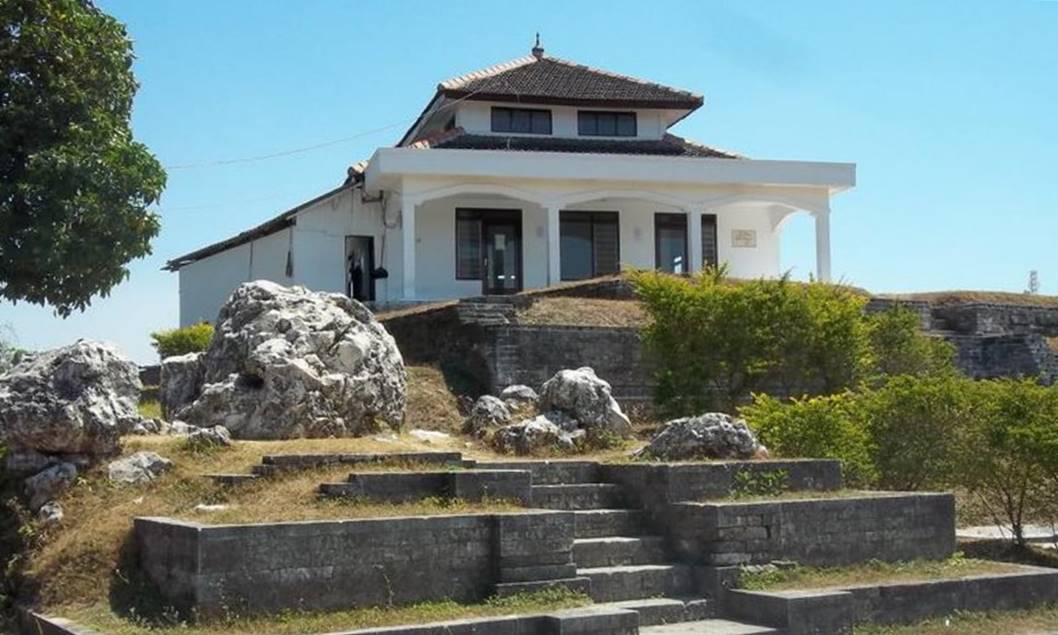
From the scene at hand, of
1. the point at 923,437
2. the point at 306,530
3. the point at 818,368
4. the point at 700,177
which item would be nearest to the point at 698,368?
the point at 818,368

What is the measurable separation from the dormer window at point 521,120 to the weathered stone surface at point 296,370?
16.9 metres

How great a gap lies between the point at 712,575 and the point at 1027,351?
15.6 m

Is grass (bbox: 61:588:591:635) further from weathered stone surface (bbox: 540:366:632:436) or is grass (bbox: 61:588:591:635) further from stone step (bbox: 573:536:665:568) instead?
weathered stone surface (bbox: 540:366:632:436)

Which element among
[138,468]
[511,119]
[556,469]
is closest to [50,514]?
[138,468]

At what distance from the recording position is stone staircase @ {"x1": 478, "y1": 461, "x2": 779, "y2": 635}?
32.4 ft

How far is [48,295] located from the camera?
16328mm

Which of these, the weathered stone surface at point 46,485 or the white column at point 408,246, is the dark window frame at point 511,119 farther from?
the weathered stone surface at point 46,485

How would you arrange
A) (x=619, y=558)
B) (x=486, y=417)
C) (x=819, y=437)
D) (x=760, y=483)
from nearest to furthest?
(x=619, y=558) → (x=760, y=483) → (x=819, y=437) → (x=486, y=417)

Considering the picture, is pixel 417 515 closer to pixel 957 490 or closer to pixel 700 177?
pixel 957 490

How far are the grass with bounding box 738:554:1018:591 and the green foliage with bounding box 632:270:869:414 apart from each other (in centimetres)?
558

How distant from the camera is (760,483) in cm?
1170

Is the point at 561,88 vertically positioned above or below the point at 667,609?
above

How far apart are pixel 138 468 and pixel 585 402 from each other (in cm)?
554

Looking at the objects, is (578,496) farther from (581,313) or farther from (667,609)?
(581,313)
